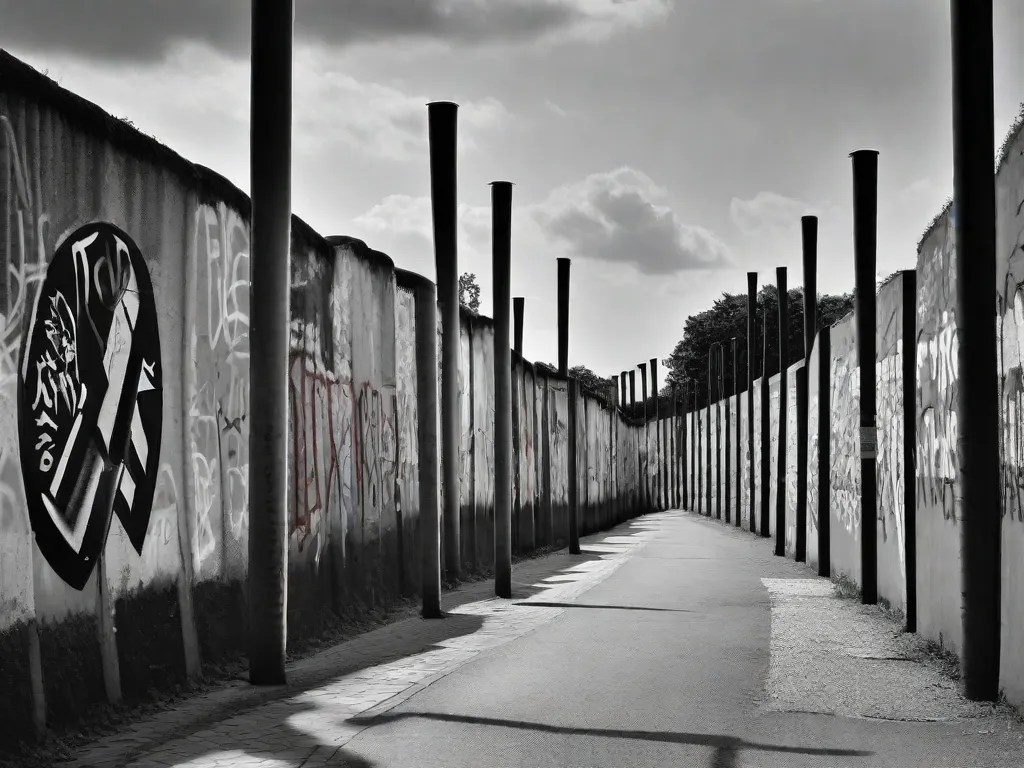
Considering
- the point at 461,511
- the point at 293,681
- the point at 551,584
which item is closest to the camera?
the point at 293,681

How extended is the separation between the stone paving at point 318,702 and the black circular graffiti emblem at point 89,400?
0.98 meters

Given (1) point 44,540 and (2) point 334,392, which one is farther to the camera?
(2) point 334,392

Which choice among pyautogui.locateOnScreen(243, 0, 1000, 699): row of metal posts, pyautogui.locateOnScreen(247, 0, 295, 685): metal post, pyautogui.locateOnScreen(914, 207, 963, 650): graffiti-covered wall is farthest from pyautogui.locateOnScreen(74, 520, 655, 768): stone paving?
pyautogui.locateOnScreen(914, 207, 963, 650): graffiti-covered wall

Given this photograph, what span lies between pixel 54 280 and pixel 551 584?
10.5m

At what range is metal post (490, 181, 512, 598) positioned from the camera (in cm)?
1400

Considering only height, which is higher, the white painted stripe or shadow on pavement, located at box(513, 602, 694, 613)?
the white painted stripe

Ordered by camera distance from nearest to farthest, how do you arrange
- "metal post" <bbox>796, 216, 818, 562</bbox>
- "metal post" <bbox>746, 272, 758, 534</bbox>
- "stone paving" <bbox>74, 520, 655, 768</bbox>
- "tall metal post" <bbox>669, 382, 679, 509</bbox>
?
"stone paving" <bbox>74, 520, 655, 768</bbox> → "metal post" <bbox>796, 216, 818, 562</bbox> → "metal post" <bbox>746, 272, 758, 534</bbox> → "tall metal post" <bbox>669, 382, 679, 509</bbox>

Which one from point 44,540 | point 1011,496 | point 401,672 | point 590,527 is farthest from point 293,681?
point 590,527

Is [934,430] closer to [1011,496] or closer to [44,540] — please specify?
[1011,496]

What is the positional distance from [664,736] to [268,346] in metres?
3.61

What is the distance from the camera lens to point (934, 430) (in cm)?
973

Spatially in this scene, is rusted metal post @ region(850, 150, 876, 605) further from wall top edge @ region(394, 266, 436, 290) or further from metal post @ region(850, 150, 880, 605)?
wall top edge @ region(394, 266, 436, 290)

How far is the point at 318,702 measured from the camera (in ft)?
23.9

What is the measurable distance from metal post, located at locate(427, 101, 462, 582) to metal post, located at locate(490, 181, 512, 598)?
0.72 meters
